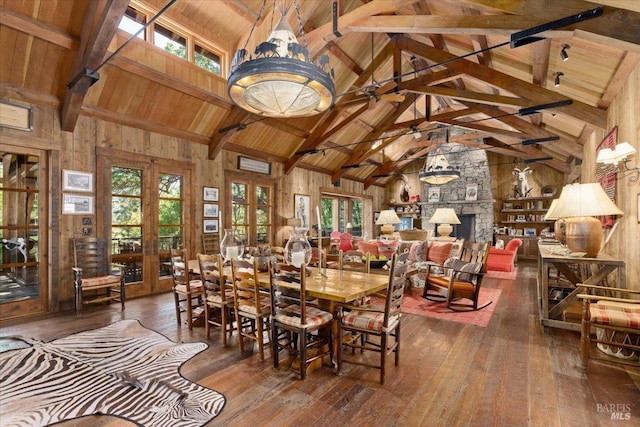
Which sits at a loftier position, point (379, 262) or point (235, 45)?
point (235, 45)

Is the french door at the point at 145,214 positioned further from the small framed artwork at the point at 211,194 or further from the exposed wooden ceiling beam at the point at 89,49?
the exposed wooden ceiling beam at the point at 89,49

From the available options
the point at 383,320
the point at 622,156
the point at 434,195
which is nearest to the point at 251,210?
the point at 383,320

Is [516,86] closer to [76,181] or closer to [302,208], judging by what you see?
[302,208]

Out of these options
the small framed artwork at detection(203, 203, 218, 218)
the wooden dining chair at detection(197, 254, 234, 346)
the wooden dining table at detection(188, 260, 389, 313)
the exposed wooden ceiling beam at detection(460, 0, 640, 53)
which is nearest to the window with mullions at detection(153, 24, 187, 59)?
the small framed artwork at detection(203, 203, 218, 218)

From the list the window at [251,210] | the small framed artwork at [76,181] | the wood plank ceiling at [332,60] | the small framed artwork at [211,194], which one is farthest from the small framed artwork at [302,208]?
the small framed artwork at [76,181]

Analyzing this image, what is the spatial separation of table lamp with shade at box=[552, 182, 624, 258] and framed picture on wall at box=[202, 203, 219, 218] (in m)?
5.86

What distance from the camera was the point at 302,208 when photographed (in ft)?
31.0

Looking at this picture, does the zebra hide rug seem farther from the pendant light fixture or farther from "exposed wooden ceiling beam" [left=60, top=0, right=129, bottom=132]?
"exposed wooden ceiling beam" [left=60, top=0, right=129, bottom=132]

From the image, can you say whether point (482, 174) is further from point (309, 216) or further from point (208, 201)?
point (208, 201)

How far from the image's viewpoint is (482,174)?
11.5m

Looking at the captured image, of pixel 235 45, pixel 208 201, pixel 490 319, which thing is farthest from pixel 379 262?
pixel 235 45

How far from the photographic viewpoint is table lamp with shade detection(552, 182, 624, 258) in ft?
9.82

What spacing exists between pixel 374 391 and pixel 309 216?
24.9 feet

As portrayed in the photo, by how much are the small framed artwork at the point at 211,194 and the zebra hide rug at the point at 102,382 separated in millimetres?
3532
